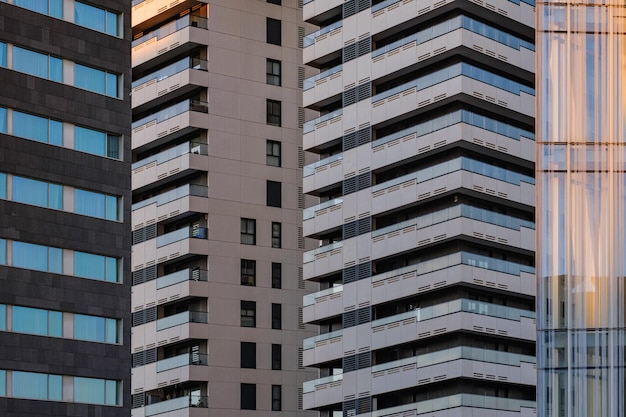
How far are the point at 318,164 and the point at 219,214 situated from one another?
27.6 ft

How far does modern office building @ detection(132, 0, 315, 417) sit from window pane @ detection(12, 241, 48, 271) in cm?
3282

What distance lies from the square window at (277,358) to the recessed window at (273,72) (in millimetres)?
18518

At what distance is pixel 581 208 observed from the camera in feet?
151

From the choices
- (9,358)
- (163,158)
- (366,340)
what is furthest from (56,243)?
(163,158)

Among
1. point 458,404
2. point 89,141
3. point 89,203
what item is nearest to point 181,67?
point 458,404

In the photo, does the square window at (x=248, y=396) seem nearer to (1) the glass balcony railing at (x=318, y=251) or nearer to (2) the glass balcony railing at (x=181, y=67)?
(1) the glass balcony railing at (x=318, y=251)

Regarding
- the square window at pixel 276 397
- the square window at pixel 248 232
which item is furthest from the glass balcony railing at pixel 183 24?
the square window at pixel 276 397

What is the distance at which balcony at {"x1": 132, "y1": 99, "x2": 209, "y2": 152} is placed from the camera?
106m

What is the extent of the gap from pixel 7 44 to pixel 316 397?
36455 mm

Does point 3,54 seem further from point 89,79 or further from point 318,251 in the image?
point 318,251

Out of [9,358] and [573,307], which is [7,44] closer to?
[9,358]

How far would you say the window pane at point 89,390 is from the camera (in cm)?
7025

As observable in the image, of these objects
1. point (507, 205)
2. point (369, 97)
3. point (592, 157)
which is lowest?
point (592, 157)

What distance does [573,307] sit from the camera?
45.1 metres
